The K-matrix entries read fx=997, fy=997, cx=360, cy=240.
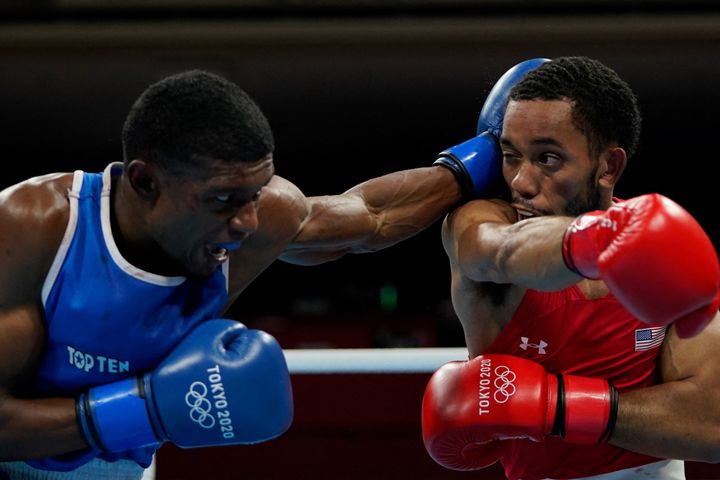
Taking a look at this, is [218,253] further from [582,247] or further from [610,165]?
[610,165]

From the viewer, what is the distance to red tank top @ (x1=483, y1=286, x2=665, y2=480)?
207 centimetres

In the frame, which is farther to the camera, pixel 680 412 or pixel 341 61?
pixel 341 61

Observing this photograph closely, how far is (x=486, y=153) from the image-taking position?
2225mm

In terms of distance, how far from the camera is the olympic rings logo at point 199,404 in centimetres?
181

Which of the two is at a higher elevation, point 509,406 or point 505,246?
point 505,246

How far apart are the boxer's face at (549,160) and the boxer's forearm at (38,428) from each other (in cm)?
97

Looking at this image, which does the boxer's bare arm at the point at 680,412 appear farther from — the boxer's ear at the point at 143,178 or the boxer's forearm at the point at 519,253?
the boxer's ear at the point at 143,178

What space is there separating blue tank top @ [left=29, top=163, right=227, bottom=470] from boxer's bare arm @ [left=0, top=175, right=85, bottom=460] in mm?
28

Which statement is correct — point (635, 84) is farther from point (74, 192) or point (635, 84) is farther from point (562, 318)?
point (74, 192)

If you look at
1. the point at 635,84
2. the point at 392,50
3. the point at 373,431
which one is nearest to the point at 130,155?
the point at 373,431

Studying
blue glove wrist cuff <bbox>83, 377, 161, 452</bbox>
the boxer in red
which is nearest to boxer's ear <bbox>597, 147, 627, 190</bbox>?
the boxer in red

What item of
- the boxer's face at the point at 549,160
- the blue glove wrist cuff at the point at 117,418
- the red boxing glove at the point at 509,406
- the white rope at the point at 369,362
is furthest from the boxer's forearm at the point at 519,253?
the white rope at the point at 369,362

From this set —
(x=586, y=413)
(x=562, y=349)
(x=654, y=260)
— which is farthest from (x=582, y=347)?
(x=654, y=260)

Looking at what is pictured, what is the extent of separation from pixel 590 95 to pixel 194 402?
39.0 inches
